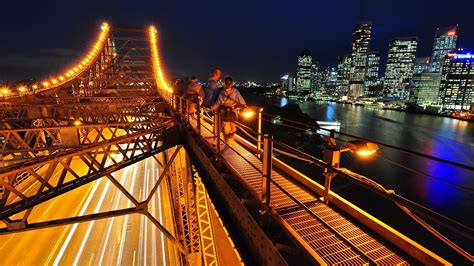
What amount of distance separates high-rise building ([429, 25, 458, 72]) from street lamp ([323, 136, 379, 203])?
738 feet

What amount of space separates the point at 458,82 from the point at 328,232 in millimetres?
166485

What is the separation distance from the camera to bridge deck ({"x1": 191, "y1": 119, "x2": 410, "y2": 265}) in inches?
107

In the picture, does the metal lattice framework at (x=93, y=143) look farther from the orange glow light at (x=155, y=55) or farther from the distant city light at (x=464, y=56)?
the distant city light at (x=464, y=56)

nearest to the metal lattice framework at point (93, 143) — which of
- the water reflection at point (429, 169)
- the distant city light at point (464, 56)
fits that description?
the water reflection at point (429, 169)

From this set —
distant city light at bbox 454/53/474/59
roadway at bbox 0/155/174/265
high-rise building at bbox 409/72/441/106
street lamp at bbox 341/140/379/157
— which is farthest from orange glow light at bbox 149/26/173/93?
high-rise building at bbox 409/72/441/106

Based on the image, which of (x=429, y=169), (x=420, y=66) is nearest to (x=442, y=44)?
(x=420, y=66)

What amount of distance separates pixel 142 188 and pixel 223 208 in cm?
2285

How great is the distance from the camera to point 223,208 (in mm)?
4578

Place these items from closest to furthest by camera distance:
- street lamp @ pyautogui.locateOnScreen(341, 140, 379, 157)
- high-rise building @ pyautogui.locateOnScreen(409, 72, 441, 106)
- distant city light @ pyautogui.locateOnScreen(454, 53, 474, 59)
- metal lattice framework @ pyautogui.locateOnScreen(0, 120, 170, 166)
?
street lamp @ pyautogui.locateOnScreen(341, 140, 379, 157) → metal lattice framework @ pyautogui.locateOnScreen(0, 120, 170, 166) → distant city light @ pyautogui.locateOnScreen(454, 53, 474, 59) → high-rise building @ pyautogui.locateOnScreen(409, 72, 441, 106)

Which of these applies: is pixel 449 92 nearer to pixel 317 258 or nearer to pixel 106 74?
pixel 106 74

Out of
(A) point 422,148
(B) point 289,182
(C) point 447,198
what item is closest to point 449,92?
(A) point 422,148

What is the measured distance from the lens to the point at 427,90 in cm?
15100

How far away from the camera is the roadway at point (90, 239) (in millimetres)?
15305

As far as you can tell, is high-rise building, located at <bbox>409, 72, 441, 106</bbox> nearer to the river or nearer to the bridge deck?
the river
